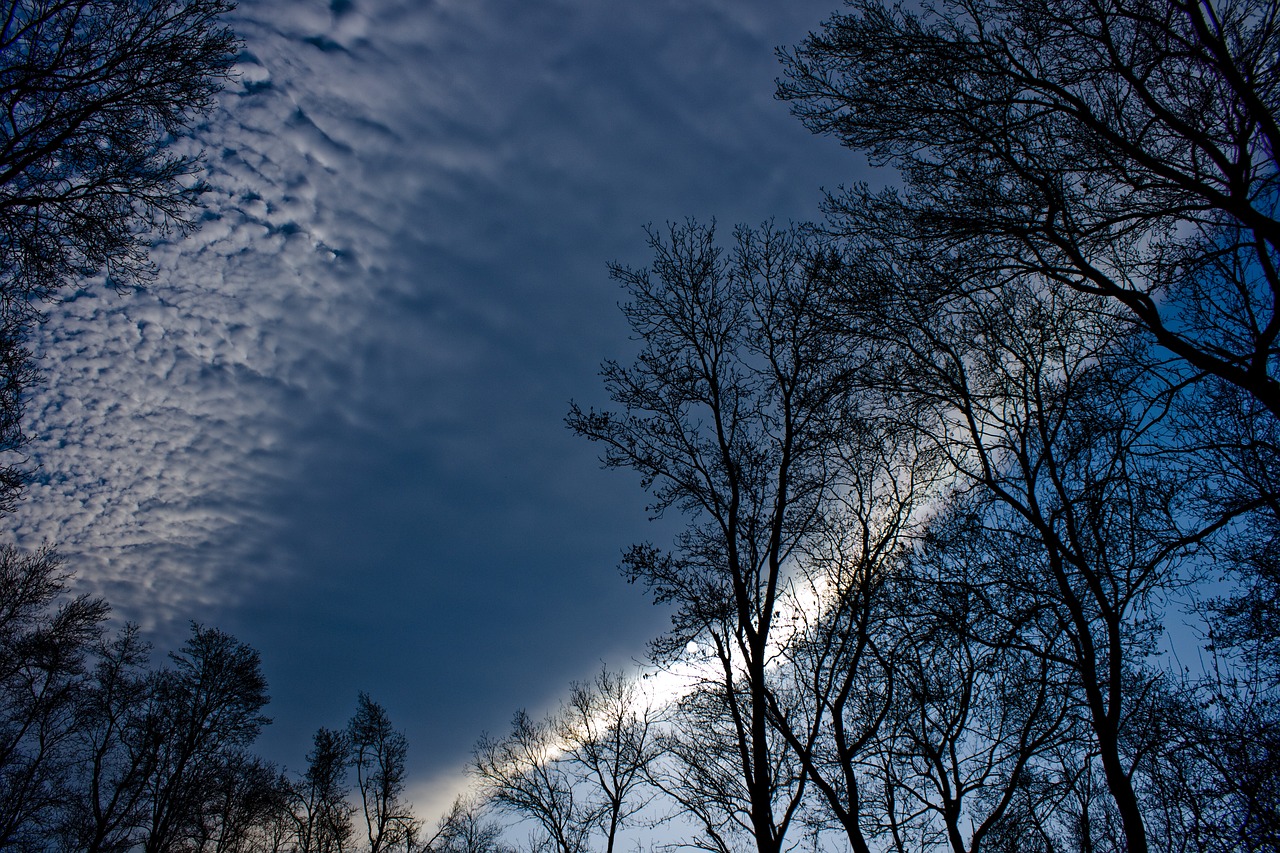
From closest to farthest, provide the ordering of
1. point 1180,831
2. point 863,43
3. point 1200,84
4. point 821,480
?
point 1200,84 → point 863,43 → point 1180,831 → point 821,480

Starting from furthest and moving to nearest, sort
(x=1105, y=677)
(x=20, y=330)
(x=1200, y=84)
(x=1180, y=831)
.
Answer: (x=1105, y=677) < (x=1180, y=831) < (x=20, y=330) < (x=1200, y=84)

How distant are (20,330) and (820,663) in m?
11.4

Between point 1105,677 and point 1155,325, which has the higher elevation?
point 1155,325

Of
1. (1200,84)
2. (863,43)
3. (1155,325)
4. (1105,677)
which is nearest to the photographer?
(1155,325)

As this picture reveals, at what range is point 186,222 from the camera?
668cm

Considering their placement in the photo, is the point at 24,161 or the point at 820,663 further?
the point at 820,663

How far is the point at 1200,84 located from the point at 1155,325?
2.31 metres

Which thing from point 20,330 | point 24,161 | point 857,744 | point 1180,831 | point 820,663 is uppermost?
point 24,161

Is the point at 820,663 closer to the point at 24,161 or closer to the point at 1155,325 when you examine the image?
the point at 1155,325

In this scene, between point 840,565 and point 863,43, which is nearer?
point 863,43

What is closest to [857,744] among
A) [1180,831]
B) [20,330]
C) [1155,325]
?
[1180,831]

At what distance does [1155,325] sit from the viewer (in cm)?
467

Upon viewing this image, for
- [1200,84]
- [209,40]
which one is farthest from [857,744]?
[209,40]

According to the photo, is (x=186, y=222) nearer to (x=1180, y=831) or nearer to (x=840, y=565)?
(x=840, y=565)
